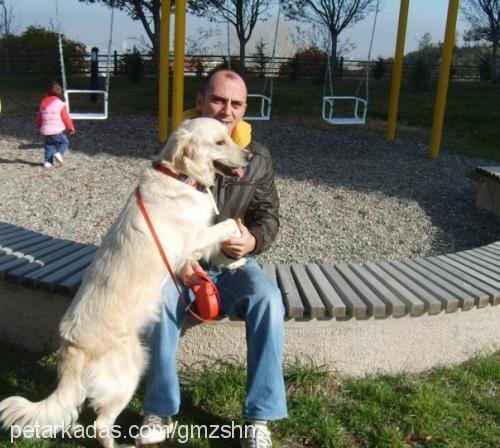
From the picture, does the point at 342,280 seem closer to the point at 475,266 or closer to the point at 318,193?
the point at 475,266

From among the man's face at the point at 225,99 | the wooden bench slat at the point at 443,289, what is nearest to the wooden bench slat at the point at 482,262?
the wooden bench slat at the point at 443,289

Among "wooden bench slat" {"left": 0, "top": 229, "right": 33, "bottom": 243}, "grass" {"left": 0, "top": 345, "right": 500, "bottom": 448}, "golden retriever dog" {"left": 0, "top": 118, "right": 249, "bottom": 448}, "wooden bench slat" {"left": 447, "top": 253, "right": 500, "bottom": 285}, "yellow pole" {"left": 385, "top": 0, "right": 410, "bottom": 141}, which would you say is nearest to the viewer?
"golden retriever dog" {"left": 0, "top": 118, "right": 249, "bottom": 448}

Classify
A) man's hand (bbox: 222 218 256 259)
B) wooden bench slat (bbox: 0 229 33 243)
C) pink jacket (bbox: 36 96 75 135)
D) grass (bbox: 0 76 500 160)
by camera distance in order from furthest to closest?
grass (bbox: 0 76 500 160), pink jacket (bbox: 36 96 75 135), wooden bench slat (bbox: 0 229 33 243), man's hand (bbox: 222 218 256 259)

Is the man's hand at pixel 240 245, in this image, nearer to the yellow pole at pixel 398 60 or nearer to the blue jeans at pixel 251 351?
the blue jeans at pixel 251 351

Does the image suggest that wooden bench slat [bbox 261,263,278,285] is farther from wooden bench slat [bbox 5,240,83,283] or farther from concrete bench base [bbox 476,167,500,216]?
concrete bench base [bbox 476,167,500,216]

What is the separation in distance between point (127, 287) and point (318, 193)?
15.9 ft

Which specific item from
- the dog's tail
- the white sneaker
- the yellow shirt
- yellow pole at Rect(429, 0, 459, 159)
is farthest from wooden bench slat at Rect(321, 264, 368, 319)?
yellow pole at Rect(429, 0, 459, 159)

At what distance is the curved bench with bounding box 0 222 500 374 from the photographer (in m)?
3.21

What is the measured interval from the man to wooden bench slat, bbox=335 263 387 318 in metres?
0.60

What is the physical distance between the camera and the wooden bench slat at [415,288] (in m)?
3.27

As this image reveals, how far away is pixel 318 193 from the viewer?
7160mm

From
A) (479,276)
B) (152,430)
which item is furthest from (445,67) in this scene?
(152,430)

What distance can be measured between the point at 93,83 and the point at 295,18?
11.0 metres

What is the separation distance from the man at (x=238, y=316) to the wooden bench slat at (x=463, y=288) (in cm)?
119
